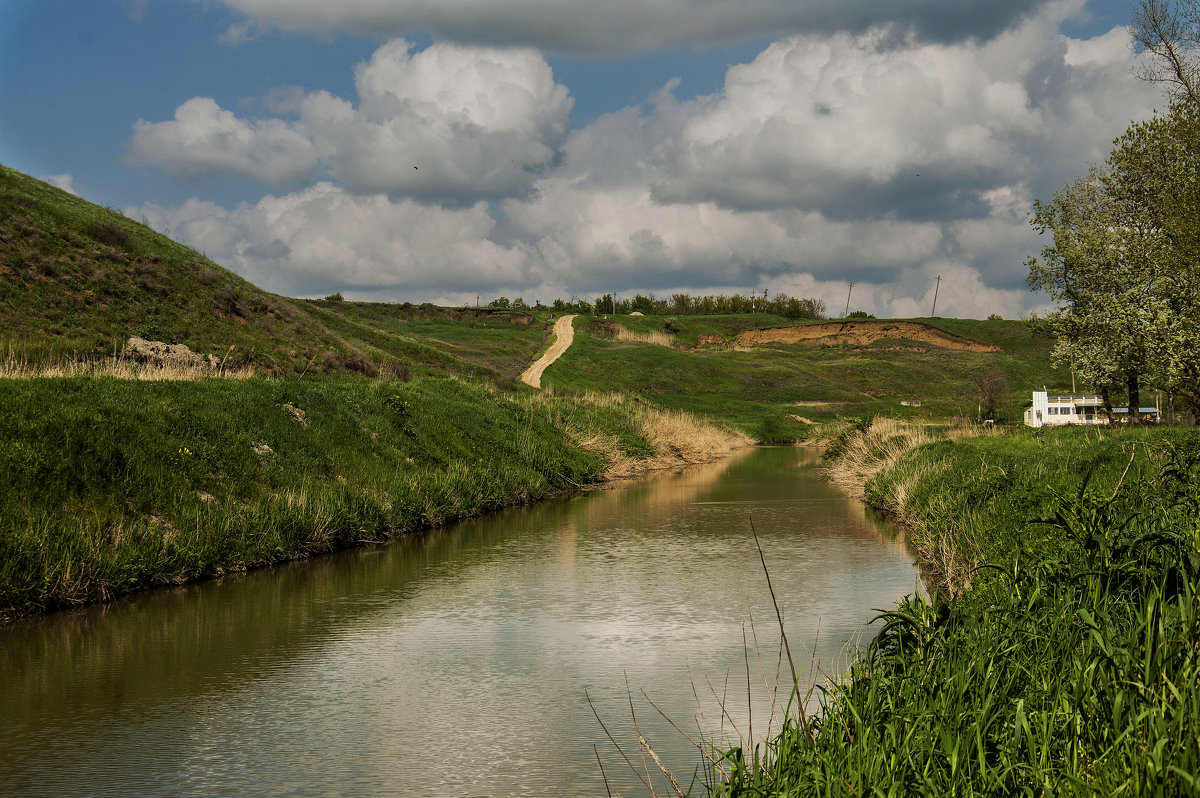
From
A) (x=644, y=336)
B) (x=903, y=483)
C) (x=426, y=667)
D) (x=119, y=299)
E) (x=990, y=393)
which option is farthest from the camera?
(x=644, y=336)

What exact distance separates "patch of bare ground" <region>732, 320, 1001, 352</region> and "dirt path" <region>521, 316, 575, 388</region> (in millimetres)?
24175

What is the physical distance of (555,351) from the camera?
308ft

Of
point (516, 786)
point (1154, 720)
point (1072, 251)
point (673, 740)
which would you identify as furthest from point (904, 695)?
point (1072, 251)

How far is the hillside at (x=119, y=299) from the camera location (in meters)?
31.5

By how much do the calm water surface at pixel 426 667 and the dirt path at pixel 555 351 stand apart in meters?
53.2

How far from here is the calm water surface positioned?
24.0ft

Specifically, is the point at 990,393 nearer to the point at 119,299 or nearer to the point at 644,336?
the point at 119,299

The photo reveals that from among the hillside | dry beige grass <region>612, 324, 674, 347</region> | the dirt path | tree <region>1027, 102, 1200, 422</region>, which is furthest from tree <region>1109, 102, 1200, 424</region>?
dry beige grass <region>612, 324, 674, 347</region>

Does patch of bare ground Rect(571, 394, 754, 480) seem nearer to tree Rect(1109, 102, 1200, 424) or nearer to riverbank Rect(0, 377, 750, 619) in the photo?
riverbank Rect(0, 377, 750, 619)

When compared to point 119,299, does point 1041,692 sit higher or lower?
lower

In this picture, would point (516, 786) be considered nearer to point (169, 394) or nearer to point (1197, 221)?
point (169, 394)

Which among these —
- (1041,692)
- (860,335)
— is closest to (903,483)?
(1041,692)

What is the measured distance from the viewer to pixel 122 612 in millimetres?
12414

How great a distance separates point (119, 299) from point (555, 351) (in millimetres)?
59691
